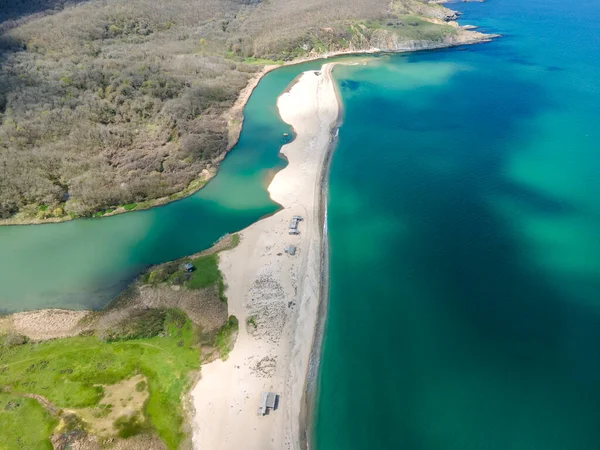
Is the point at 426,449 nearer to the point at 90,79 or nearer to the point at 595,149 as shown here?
the point at 595,149

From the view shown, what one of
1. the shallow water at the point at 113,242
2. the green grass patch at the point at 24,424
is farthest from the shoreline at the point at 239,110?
the green grass patch at the point at 24,424

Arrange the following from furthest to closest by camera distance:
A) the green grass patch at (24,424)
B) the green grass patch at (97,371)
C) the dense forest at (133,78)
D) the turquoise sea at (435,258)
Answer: the dense forest at (133,78) < the turquoise sea at (435,258) < the green grass patch at (97,371) < the green grass patch at (24,424)

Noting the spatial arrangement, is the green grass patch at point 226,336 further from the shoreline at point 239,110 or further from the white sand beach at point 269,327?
the shoreline at point 239,110

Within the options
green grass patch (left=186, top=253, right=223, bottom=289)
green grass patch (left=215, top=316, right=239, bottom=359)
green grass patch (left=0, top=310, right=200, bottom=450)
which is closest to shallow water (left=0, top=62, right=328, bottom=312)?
green grass patch (left=186, top=253, right=223, bottom=289)

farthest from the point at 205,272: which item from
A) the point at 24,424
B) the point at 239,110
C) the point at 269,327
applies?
the point at 239,110

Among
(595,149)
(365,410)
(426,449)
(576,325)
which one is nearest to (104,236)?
(365,410)

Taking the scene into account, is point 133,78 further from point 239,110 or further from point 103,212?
point 103,212
